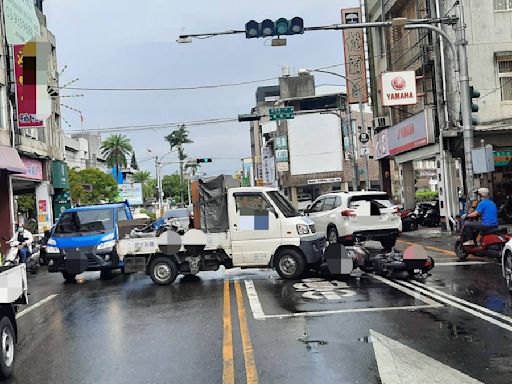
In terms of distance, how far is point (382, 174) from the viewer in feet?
109

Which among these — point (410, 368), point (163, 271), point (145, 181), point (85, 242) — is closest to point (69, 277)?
point (85, 242)

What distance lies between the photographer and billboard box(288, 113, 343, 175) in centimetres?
6138


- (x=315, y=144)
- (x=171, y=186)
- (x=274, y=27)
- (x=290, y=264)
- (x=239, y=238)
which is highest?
(x=315, y=144)

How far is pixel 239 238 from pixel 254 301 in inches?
98.0

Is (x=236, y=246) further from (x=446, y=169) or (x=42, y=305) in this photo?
(x=446, y=169)

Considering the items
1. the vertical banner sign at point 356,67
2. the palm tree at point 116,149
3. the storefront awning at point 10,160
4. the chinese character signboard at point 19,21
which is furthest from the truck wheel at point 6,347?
the palm tree at point 116,149

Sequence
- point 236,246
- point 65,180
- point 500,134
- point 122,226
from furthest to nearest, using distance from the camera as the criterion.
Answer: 1. point 65,180
2. point 500,134
3. point 122,226
4. point 236,246

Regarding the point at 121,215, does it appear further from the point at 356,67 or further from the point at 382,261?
the point at 356,67

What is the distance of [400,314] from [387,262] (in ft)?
11.4

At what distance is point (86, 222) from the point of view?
49.4ft

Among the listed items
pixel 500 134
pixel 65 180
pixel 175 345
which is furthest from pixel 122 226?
pixel 65 180

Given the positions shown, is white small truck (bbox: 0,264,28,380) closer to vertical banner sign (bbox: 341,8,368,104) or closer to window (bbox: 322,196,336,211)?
window (bbox: 322,196,336,211)

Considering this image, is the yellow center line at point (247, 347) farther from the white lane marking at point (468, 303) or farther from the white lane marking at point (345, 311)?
the white lane marking at point (468, 303)

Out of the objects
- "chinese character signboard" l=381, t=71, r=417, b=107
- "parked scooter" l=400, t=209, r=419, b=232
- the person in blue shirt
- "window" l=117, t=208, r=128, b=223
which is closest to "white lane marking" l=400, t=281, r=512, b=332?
the person in blue shirt
